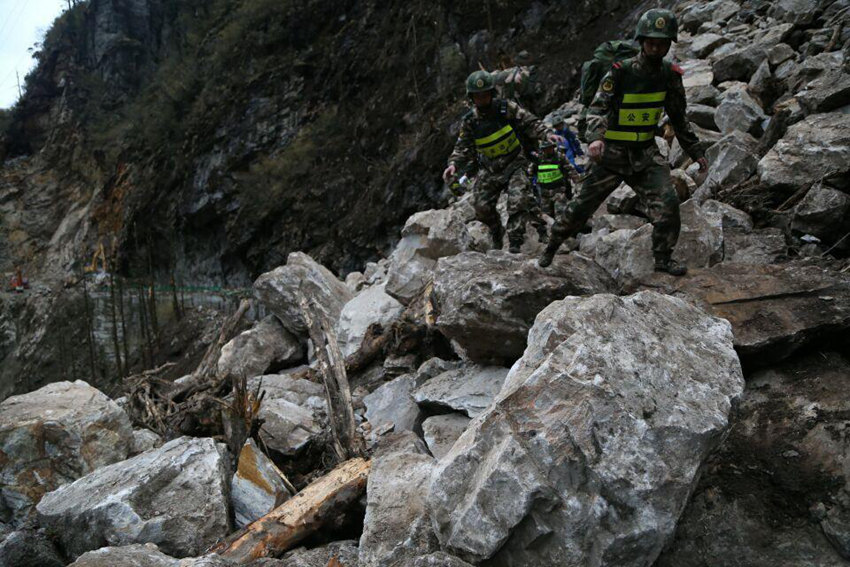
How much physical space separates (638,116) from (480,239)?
10.4ft

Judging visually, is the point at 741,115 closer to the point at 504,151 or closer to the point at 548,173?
the point at 548,173

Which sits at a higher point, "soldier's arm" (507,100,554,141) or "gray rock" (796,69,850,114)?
"soldier's arm" (507,100,554,141)

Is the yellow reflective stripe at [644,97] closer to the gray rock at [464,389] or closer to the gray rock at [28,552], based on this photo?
the gray rock at [464,389]

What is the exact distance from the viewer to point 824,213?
4.07 metres

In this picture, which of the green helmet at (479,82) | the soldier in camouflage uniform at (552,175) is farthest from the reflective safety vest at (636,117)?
the soldier in camouflage uniform at (552,175)

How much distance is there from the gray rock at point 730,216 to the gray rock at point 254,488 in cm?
382

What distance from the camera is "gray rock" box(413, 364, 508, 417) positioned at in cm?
366

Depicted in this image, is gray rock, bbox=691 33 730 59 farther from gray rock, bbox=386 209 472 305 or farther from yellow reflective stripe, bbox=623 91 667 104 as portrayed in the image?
yellow reflective stripe, bbox=623 91 667 104

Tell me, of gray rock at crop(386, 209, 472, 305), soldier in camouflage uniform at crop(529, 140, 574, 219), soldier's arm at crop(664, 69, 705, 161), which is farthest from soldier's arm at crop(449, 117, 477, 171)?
soldier's arm at crop(664, 69, 705, 161)

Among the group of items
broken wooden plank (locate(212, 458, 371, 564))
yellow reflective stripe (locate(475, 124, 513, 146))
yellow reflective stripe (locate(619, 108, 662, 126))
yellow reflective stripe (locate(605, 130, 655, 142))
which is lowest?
broken wooden plank (locate(212, 458, 371, 564))

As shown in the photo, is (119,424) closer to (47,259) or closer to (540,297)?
(540,297)

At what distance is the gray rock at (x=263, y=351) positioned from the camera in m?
6.82

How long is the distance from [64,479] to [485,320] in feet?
11.3

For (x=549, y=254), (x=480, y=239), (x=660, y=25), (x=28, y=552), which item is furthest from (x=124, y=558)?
(x=480, y=239)
